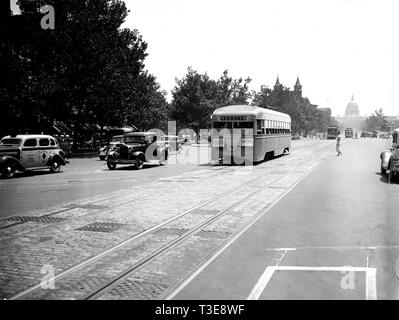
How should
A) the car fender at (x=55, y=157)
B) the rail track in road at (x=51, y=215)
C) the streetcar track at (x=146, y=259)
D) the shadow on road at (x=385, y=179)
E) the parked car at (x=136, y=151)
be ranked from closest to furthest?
the streetcar track at (x=146, y=259) → the rail track in road at (x=51, y=215) → the shadow on road at (x=385, y=179) → the car fender at (x=55, y=157) → the parked car at (x=136, y=151)

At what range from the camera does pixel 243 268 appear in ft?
19.7

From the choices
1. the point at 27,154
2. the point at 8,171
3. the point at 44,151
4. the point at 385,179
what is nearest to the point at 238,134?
the point at 385,179

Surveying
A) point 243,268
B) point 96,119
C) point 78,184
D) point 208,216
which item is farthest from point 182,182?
point 96,119

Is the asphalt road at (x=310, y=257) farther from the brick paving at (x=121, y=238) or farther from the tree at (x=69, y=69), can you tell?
the tree at (x=69, y=69)

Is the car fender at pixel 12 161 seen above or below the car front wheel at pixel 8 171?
above

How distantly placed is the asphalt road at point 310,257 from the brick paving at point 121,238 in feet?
1.47

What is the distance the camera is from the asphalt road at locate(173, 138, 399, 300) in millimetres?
5141

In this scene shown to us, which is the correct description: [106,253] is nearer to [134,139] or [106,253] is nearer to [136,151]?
[136,151]

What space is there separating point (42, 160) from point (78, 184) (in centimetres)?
482

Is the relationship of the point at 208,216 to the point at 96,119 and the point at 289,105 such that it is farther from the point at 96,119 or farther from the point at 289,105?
the point at 289,105

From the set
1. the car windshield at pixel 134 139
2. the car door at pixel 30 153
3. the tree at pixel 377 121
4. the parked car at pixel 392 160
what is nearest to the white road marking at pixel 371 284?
the parked car at pixel 392 160

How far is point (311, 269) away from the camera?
5.97m

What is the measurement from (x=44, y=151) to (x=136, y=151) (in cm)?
488

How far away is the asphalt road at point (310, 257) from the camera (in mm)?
5141
